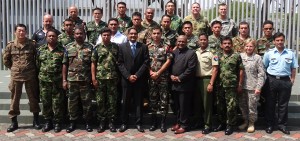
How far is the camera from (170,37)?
6.05 meters

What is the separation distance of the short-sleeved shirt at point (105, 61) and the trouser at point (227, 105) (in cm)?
176

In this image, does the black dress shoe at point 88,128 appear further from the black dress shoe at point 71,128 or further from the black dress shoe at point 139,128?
the black dress shoe at point 139,128

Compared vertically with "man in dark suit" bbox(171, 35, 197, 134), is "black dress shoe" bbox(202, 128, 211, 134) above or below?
below

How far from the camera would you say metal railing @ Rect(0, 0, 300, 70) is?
370 inches

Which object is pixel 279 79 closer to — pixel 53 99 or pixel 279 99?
pixel 279 99

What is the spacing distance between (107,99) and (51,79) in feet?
3.16

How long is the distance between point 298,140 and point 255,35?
4573 mm

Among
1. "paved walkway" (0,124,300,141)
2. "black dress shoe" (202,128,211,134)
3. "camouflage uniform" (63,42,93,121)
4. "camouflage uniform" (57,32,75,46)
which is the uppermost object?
"camouflage uniform" (57,32,75,46)

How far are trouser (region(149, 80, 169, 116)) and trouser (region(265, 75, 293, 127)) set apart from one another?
1697mm

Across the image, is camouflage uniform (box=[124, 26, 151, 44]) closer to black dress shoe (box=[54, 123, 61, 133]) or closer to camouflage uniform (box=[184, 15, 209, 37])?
camouflage uniform (box=[184, 15, 209, 37])

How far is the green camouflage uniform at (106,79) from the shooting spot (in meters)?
5.61

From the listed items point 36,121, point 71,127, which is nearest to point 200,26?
point 71,127

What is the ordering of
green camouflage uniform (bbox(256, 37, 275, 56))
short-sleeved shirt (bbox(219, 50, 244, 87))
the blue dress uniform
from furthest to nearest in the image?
green camouflage uniform (bbox(256, 37, 275, 56)) → the blue dress uniform → short-sleeved shirt (bbox(219, 50, 244, 87))

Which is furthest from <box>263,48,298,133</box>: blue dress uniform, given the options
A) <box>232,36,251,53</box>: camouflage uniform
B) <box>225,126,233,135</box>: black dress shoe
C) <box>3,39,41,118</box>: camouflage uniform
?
<box>3,39,41,118</box>: camouflage uniform
